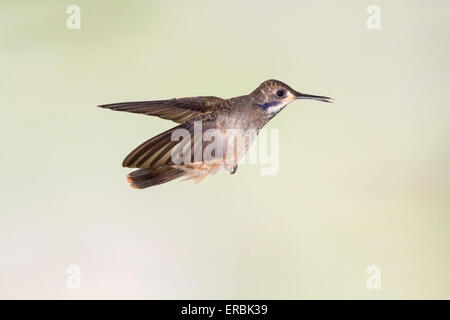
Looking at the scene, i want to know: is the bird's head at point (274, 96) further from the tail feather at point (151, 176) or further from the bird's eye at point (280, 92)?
the tail feather at point (151, 176)

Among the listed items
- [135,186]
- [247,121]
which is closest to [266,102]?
[247,121]

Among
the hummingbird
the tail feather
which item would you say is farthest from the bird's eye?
the tail feather

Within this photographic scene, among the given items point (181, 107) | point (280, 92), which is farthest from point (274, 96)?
point (181, 107)

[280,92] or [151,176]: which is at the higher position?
[280,92]

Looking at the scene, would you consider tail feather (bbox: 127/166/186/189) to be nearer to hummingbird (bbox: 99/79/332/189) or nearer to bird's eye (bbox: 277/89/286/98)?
hummingbird (bbox: 99/79/332/189)

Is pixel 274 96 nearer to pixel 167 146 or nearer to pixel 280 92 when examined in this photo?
pixel 280 92

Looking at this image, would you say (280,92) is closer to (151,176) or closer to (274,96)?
(274,96)
